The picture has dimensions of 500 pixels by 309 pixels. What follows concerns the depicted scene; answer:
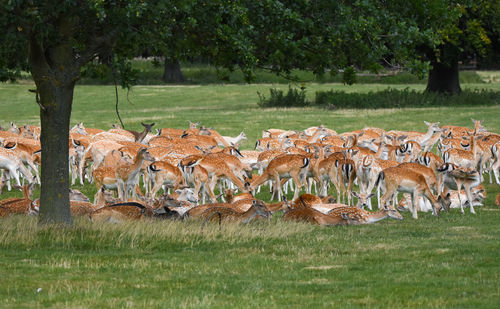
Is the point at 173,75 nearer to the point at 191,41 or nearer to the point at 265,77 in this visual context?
the point at 265,77

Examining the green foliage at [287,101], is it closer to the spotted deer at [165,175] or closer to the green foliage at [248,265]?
the spotted deer at [165,175]

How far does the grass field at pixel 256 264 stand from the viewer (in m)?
7.60

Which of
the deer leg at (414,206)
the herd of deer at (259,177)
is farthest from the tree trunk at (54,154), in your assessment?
the deer leg at (414,206)

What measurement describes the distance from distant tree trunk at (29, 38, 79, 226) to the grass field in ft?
1.43

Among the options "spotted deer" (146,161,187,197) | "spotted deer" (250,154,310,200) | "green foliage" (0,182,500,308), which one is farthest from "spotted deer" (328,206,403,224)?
"spotted deer" (146,161,187,197)

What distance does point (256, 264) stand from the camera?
9.44 m

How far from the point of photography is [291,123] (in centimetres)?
3312

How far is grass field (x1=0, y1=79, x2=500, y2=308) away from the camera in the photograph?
7.60 metres

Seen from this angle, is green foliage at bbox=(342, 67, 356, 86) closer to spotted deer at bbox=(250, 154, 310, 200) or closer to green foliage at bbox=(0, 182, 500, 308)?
green foliage at bbox=(0, 182, 500, 308)

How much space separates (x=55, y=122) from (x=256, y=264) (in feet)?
11.8

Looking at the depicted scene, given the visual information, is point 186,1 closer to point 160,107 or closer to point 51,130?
point 51,130

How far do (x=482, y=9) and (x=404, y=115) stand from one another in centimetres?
516

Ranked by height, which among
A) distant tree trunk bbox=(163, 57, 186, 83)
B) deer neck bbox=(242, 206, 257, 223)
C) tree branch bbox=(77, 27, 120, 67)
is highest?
tree branch bbox=(77, 27, 120, 67)

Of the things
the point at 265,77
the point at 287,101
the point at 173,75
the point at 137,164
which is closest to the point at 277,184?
the point at 137,164
